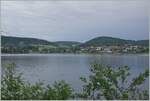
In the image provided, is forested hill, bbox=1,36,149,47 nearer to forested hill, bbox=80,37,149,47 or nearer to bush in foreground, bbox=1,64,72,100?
forested hill, bbox=80,37,149,47

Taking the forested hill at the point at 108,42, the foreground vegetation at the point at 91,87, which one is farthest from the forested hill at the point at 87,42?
the foreground vegetation at the point at 91,87

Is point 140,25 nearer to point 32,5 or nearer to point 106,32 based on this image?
point 106,32

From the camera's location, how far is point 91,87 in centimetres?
240

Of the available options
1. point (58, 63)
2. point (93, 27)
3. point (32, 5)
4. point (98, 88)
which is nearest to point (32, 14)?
point (32, 5)

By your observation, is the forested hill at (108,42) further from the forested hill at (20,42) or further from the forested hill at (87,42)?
the forested hill at (20,42)

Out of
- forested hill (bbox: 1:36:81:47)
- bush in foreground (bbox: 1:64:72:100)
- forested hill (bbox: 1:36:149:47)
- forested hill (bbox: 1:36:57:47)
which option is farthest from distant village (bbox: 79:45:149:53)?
bush in foreground (bbox: 1:64:72:100)

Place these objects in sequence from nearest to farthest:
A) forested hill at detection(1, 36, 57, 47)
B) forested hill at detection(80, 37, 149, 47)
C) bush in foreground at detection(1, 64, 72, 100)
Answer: bush in foreground at detection(1, 64, 72, 100) → forested hill at detection(1, 36, 57, 47) → forested hill at detection(80, 37, 149, 47)

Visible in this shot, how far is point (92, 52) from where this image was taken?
8.54 feet

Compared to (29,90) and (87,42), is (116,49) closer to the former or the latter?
(87,42)

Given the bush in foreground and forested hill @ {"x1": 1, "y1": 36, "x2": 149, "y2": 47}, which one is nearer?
the bush in foreground

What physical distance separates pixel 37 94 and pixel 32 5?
1.93ft

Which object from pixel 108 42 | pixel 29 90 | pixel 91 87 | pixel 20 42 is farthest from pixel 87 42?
pixel 29 90

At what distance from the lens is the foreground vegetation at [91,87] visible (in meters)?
2.13

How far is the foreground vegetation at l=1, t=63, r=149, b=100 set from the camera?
2128 millimetres
